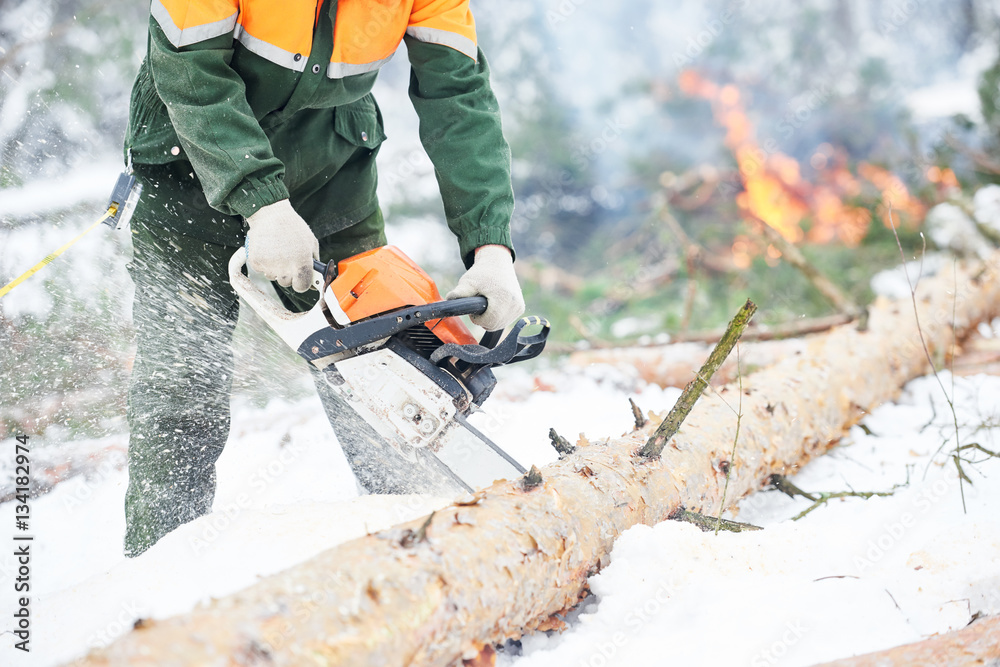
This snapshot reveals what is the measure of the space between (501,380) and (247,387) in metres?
1.77

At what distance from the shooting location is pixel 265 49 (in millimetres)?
1631

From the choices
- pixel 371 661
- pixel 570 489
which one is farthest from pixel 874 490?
pixel 371 661

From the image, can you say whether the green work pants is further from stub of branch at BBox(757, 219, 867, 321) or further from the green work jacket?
stub of branch at BBox(757, 219, 867, 321)

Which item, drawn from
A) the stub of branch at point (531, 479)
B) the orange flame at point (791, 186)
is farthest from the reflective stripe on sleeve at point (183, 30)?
the orange flame at point (791, 186)

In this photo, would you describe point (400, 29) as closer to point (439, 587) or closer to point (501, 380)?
point (439, 587)

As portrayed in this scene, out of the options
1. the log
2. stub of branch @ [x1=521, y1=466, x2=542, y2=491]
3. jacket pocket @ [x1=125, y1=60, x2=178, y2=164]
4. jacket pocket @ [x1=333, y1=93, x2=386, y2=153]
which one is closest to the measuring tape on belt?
jacket pocket @ [x1=125, y1=60, x2=178, y2=164]

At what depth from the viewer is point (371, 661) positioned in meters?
1.01

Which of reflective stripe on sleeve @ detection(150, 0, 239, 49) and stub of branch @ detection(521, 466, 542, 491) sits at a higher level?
reflective stripe on sleeve @ detection(150, 0, 239, 49)

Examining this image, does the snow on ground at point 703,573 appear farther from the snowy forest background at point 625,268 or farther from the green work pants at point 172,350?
the green work pants at point 172,350

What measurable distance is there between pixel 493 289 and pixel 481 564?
0.82 metres

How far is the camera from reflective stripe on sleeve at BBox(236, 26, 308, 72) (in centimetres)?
162

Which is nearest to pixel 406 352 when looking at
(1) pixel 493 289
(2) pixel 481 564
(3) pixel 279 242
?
(1) pixel 493 289

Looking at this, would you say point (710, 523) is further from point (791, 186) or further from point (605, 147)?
point (605, 147)

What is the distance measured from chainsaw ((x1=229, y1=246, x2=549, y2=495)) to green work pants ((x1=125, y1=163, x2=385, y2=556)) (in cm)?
28
